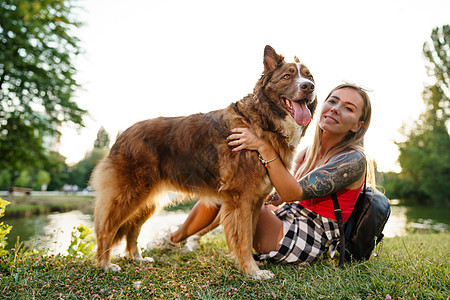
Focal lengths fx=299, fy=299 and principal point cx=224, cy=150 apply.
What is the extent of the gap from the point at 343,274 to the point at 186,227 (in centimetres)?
204

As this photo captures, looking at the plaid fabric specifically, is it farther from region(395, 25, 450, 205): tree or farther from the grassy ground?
region(395, 25, 450, 205): tree

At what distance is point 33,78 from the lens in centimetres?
1173

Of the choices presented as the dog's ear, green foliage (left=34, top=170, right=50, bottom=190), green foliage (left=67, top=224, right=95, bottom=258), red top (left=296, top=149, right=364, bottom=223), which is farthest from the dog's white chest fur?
green foliage (left=34, top=170, right=50, bottom=190)

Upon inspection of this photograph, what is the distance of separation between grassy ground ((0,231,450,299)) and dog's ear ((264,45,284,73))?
2.06 metres

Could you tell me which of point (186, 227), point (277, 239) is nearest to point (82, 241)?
point (186, 227)

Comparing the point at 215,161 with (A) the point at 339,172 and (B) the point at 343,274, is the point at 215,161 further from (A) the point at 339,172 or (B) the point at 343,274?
(B) the point at 343,274

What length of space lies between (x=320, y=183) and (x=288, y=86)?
1.03 metres

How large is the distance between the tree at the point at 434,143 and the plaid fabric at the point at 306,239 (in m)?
31.9

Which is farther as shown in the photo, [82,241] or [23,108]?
[23,108]

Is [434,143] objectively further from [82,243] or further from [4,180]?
[4,180]

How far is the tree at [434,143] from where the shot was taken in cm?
2939

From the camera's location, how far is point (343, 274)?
2.56 meters

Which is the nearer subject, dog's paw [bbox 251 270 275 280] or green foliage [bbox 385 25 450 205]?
dog's paw [bbox 251 270 275 280]

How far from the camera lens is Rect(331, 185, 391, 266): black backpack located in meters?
2.86
